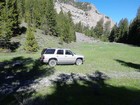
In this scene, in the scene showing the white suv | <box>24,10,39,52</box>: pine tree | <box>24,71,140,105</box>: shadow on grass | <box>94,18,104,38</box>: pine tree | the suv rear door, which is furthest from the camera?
<box>94,18,104,38</box>: pine tree

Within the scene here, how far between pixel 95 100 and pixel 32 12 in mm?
85775

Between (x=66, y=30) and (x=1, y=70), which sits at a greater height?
(x=66, y=30)

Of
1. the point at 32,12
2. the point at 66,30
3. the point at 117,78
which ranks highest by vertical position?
the point at 32,12

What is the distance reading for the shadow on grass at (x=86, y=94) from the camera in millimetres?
13625

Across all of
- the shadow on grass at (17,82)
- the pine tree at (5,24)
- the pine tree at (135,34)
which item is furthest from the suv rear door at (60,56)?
the pine tree at (135,34)

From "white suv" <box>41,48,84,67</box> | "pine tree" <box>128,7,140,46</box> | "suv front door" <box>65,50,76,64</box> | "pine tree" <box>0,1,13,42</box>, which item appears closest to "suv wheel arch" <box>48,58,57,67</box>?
"white suv" <box>41,48,84,67</box>

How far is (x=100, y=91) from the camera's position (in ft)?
53.8

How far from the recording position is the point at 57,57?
27.5 metres

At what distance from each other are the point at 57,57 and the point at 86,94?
12699 mm

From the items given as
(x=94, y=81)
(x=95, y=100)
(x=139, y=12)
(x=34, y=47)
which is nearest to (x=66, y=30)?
(x=34, y=47)

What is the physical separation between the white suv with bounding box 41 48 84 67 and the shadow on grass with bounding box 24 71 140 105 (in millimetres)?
7428

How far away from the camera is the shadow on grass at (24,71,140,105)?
1362cm

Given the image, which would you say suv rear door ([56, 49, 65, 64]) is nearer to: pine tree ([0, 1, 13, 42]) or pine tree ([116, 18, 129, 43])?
pine tree ([0, 1, 13, 42])

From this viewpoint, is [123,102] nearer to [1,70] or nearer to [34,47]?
[1,70]
